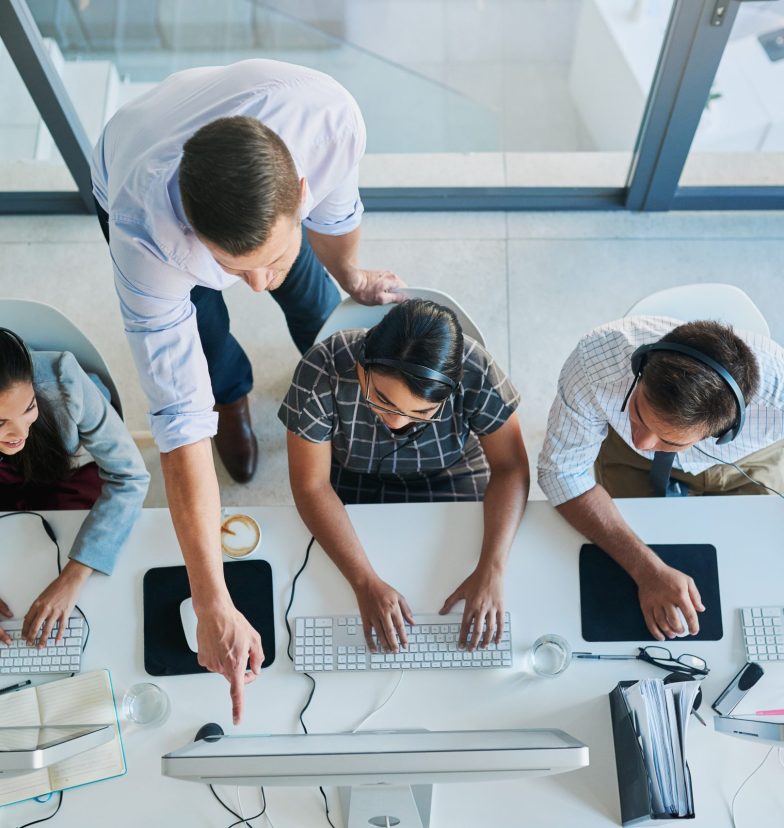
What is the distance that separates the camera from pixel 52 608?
1.65 meters

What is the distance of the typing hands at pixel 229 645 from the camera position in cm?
146

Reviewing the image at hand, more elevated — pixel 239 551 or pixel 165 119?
pixel 165 119

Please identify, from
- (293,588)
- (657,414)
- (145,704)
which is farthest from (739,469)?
(145,704)

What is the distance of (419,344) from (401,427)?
10.0 inches

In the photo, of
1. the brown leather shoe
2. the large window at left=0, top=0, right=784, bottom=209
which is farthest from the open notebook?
the large window at left=0, top=0, right=784, bottom=209

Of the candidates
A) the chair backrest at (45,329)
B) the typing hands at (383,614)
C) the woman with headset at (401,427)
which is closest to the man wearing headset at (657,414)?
the woman with headset at (401,427)

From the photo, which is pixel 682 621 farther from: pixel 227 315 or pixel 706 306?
pixel 227 315

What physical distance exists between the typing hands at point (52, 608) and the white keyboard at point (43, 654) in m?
0.01

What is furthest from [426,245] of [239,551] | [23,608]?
[23,608]

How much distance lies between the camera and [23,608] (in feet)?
5.55

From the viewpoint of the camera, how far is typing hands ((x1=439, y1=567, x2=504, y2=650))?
5.38ft

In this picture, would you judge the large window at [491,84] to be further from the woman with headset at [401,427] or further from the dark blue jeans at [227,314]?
the woman with headset at [401,427]

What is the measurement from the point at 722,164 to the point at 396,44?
3.80ft

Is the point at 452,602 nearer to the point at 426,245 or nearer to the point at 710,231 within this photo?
the point at 426,245
